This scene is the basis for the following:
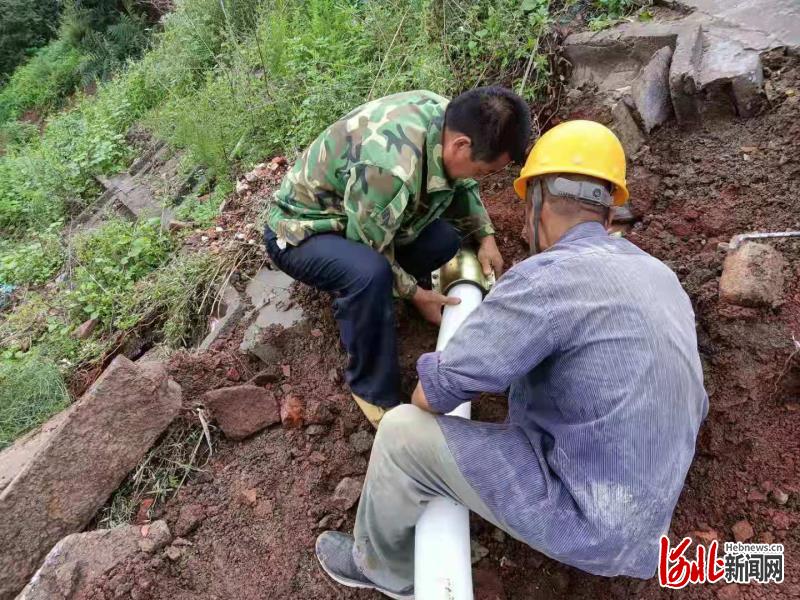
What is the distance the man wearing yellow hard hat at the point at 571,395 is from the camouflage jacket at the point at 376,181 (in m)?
0.56

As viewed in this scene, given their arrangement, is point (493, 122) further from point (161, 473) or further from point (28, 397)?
point (28, 397)

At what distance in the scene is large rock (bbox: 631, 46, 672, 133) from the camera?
279 cm

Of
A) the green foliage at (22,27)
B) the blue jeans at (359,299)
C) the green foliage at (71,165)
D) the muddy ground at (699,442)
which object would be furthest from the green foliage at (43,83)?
the blue jeans at (359,299)

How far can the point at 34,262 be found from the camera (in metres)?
4.73

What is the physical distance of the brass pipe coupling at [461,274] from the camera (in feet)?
8.14

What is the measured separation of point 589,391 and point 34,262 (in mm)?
4937

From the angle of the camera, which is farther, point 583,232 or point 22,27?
point 22,27

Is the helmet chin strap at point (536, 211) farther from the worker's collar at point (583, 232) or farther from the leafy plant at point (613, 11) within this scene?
the leafy plant at point (613, 11)

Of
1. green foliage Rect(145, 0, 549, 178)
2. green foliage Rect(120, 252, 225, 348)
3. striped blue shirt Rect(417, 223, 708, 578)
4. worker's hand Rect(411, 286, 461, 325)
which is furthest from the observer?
green foliage Rect(145, 0, 549, 178)

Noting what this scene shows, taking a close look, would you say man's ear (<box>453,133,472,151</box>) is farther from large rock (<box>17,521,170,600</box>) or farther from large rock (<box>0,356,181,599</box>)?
large rock (<box>17,521,170,600</box>)

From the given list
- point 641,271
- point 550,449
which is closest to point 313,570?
point 550,449

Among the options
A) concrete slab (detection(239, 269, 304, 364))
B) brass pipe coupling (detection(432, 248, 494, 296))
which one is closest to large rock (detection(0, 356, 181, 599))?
concrete slab (detection(239, 269, 304, 364))

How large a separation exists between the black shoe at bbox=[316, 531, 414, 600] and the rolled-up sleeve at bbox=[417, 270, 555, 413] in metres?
0.88

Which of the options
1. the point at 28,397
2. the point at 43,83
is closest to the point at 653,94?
the point at 28,397
